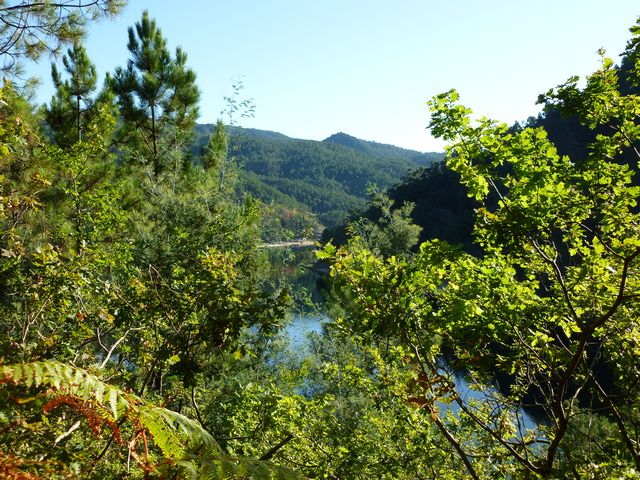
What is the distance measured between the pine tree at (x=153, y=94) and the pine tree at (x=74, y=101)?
118 centimetres

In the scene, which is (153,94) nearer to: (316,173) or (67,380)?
(67,380)

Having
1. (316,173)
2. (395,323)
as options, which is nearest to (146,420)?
(395,323)

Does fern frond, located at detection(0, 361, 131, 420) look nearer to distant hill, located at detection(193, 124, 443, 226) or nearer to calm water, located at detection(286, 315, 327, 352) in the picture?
calm water, located at detection(286, 315, 327, 352)

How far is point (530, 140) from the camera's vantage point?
331cm

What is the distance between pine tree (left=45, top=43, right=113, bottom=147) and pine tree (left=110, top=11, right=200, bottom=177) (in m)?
1.18

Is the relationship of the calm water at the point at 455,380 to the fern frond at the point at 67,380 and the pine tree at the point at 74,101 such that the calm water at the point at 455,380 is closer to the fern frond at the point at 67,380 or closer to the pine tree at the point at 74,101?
the fern frond at the point at 67,380

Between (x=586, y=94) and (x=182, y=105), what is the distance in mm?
13444

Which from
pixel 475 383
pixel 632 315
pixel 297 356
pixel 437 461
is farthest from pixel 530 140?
pixel 297 356

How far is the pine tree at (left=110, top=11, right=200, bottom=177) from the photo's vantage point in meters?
13.5

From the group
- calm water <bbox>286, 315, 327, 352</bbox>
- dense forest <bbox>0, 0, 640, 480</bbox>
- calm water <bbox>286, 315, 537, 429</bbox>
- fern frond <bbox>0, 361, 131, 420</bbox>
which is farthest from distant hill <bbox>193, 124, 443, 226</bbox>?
fern frond <bbox>0, 361, 131, 420</bbox>

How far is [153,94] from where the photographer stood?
13836 mm

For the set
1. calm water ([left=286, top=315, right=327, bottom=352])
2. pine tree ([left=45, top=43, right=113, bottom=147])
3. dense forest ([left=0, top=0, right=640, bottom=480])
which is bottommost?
calm water ([left=286, top=315, right=327, bottom=352])

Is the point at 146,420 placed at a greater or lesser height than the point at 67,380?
lesser

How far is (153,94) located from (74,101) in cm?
235
